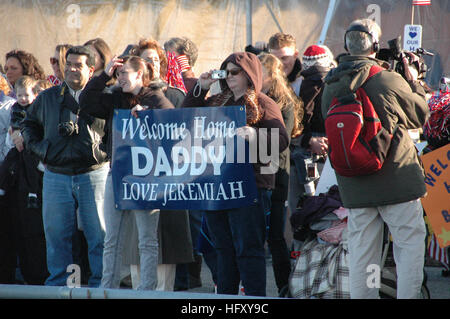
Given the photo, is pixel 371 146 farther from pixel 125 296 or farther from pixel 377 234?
pixel 125 296

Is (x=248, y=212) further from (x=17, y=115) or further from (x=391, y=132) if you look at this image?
(x=17, y=115)

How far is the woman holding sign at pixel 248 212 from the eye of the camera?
222 inches

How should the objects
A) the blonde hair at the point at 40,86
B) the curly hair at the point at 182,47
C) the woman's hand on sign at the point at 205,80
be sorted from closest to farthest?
the woman's hand on sign at the point at 205,80, the blonde hair at the point at 40,86, the curly hair at the point at 182,47

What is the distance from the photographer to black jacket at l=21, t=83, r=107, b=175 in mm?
6598

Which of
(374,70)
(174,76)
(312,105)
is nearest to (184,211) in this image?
(312,105)

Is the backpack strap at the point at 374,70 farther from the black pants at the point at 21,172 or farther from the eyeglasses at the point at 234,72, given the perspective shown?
the black pants at the point at 21,172

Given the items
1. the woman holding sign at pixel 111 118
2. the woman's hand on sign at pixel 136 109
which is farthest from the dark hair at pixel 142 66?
the woman's hand on sign at pixel 136 109

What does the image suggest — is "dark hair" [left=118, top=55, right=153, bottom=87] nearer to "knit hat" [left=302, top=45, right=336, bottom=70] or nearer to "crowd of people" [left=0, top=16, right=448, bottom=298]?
"crowd of people" [left=0, top=16, right=448, bottom=298]

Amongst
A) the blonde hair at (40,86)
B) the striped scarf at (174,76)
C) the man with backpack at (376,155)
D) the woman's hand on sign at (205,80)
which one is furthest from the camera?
the striped scarf at (174,76)

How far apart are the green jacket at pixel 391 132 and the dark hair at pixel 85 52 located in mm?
2580

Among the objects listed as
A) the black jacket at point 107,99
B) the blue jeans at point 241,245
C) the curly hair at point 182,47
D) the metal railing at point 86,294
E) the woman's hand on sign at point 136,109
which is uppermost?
the curly hair at point 182,47

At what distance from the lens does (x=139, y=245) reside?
607 centimetres

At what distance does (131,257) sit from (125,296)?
124cm

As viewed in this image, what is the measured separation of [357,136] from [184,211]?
195cm
